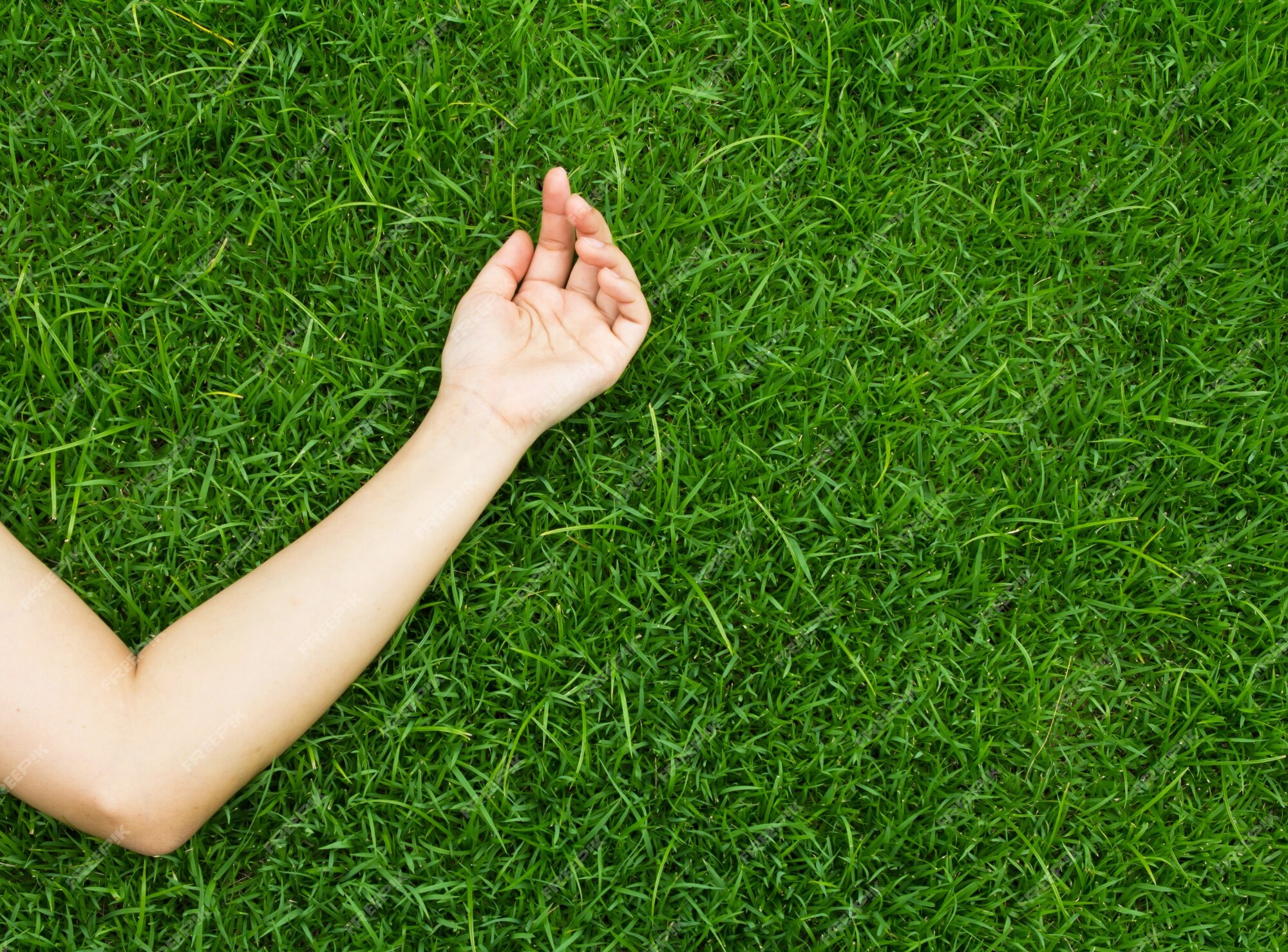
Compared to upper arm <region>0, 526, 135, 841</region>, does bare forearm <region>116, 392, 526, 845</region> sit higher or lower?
lower

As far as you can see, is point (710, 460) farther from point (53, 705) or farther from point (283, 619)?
point (53, 705)

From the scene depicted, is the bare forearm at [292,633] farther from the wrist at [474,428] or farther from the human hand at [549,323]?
the human hand at [549,323]

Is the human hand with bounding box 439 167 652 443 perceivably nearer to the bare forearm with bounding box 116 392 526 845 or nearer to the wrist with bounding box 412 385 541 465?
the wrist with bounding box 412 385 541 465

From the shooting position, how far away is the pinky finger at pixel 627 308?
229 cm

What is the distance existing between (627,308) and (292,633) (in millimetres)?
1140

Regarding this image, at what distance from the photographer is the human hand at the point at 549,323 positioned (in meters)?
2.28

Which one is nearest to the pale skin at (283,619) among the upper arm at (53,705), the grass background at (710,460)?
the upper arm at (53,705)

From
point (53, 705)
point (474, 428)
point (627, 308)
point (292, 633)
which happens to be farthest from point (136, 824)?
point (627, 308)

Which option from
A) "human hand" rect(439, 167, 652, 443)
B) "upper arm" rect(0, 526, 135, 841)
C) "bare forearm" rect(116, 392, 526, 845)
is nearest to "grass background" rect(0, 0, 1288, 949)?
"human hand" rect(439, 167, 652, 443)

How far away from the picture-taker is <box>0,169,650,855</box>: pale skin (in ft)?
6.09

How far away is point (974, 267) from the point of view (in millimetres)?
2670

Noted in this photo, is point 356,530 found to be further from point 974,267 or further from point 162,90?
point 974,267

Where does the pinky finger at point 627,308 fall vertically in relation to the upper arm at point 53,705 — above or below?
below

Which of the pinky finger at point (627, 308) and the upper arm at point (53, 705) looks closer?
the upper arm at point (53, 705)
